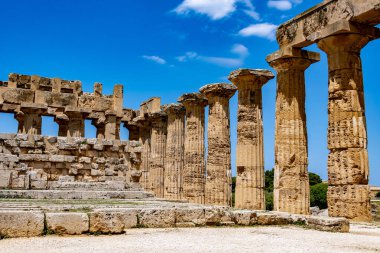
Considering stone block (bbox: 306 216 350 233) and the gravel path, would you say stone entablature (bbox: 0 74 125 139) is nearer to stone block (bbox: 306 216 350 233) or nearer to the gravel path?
stone block (bbox: 306 216 350 233)

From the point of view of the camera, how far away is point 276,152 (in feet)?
50.8

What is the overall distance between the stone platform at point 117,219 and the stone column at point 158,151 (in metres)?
18.8

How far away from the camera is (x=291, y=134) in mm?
15039

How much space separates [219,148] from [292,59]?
701cm

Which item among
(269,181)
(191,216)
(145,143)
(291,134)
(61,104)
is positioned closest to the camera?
(191,216)

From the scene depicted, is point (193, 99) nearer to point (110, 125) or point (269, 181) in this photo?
point (110, 125)

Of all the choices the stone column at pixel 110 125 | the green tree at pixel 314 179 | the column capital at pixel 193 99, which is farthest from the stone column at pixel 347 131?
the green tree at pixel 314 179

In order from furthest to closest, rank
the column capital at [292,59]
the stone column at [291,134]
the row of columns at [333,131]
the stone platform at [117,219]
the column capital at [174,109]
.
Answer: the column capital at [174,109]
the column capital at [292,59]
the stone column at [291,134]
the row of columns at [333,131]
the stone platform at [117,219]

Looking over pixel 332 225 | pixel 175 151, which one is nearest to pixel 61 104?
pixel 175 151

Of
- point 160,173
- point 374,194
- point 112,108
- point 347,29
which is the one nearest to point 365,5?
point 347,29

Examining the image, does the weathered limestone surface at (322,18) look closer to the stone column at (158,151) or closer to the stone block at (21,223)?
the stone block at (21,223)

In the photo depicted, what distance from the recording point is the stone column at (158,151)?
96.8ft

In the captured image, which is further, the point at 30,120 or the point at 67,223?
the point at 30,120

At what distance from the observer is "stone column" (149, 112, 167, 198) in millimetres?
29500
